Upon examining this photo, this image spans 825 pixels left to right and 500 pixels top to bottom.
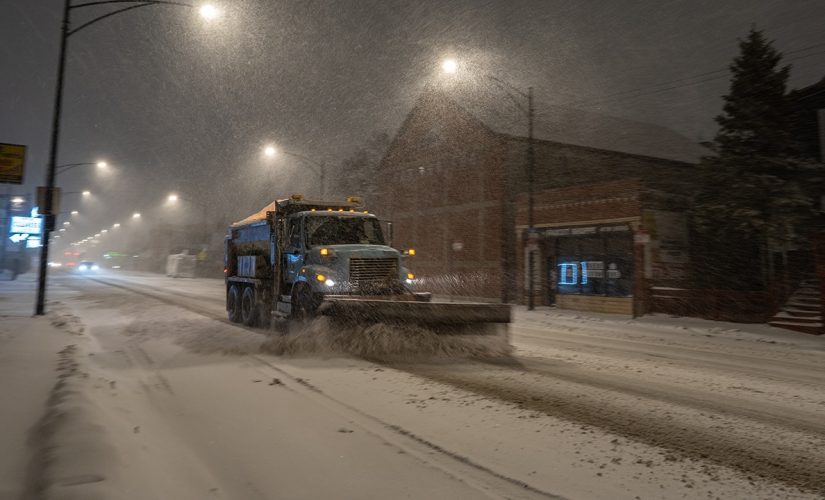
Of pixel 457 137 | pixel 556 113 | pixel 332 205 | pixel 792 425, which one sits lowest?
pixel 792 425

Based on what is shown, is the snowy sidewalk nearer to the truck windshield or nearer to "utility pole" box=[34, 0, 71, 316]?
"utility pole" box=[34, 0, 71, 316]

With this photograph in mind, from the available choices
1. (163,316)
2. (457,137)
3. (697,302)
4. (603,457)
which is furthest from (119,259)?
(603,457)

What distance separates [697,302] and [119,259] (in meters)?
119

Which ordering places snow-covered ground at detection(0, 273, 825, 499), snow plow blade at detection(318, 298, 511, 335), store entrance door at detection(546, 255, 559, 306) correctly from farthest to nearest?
store entrance door at detection(546, 255, 559, 306)
snow plow blade at detection(318, 298, 511, 335)
snow-covered ground at detection(0, 273, 825, 499)

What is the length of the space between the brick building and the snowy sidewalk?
19.4 metres

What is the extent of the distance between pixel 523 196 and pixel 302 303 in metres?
18.6

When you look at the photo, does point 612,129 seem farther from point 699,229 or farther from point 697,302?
point 697,302

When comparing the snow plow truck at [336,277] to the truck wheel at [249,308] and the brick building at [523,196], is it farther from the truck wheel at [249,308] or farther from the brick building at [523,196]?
the brick building at [523,196]

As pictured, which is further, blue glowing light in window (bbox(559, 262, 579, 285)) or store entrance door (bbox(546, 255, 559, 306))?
store entrance door (bbox(546, 255, 559, 306))

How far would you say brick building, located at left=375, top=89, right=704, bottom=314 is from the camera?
2252 cm

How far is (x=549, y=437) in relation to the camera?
475 cm

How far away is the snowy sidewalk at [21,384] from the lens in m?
3.49

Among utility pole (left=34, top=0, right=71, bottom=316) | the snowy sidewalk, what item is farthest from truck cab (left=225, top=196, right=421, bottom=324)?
utility pole (left=34, top=0, right=71, bottom=316)

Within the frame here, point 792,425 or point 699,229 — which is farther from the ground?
point 699,229
